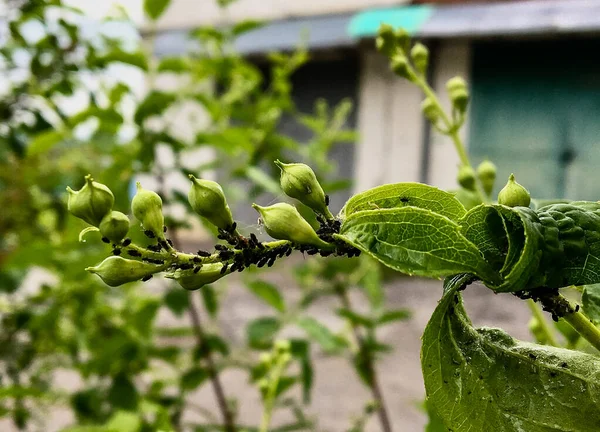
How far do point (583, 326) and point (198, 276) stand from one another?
8.0 inches

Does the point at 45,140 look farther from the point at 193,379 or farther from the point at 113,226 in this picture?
the point at 113,226

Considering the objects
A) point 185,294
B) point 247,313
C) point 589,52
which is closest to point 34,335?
point 185,294

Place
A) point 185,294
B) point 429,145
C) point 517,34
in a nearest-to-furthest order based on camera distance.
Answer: point 185,294
point 517,34
point 429,145

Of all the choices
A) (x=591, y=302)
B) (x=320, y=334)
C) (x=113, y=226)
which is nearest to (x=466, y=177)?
(x=591, y=302)

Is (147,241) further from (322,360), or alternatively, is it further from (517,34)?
(517,34)

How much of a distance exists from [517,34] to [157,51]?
295 cm

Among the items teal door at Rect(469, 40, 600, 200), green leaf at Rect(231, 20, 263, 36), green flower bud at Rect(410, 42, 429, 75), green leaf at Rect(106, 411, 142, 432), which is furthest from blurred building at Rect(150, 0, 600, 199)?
green leaf at Rect(106, 411, 142, 432)

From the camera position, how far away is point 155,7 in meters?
1.19

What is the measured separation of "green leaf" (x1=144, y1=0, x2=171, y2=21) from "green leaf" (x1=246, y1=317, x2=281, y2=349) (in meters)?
0.68

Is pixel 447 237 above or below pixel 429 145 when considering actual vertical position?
above

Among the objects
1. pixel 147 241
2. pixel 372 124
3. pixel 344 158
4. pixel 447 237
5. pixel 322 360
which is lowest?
pixel 322 360

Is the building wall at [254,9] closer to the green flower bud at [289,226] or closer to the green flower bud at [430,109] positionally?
the green flower bud at [430,109]

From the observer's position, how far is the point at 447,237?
0.90 feet

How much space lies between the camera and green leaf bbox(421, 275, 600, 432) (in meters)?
0.31
